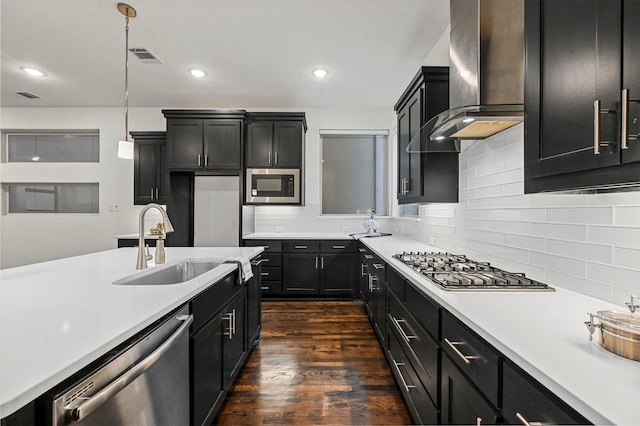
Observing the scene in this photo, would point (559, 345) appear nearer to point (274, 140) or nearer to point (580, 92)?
point (580, 92)

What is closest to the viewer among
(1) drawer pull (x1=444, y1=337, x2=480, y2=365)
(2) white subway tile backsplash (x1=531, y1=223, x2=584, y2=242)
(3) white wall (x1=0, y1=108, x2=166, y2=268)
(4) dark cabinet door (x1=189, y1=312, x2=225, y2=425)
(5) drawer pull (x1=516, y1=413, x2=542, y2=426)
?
(5) drawer pull (x1=516, y1=413, x2=542, y2=426)

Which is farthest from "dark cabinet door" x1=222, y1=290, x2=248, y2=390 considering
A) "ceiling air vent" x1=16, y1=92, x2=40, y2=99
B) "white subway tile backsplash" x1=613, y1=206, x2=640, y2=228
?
"ceiling air vent" x1=16, y1=92, x2=40, y2=99

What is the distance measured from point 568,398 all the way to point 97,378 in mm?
1118

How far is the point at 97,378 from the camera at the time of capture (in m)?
0.81

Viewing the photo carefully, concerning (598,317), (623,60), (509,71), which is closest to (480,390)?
(598,317)

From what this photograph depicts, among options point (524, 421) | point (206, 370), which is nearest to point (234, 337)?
point (206, 370)

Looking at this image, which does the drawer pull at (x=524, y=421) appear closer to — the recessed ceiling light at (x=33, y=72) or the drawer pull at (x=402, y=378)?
the drawer pull at (x=402, y=378)

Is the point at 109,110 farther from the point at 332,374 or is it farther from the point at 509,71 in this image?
the point at 509,71

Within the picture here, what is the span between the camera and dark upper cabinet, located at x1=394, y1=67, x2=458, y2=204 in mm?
2480

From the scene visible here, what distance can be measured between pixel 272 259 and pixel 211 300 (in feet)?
8.46

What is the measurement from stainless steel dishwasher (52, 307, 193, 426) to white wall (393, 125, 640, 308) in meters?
1.71

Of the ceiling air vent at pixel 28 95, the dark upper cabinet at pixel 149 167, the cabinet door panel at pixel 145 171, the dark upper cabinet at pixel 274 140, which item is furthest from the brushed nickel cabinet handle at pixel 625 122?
the ceiling air vent at pixel 28 95

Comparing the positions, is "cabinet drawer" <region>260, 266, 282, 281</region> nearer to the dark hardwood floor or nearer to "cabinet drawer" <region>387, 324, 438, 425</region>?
the dark hardwood floor

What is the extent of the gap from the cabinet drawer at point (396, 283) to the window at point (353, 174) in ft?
8.91
